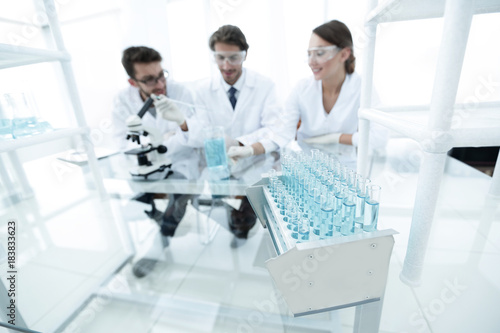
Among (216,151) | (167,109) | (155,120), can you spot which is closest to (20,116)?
(167,109)

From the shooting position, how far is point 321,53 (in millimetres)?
1479

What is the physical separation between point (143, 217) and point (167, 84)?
120 centimetres

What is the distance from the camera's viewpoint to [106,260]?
100 cm

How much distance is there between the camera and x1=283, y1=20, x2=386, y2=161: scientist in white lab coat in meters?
1.46

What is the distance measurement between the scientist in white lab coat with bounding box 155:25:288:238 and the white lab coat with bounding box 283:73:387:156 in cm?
14

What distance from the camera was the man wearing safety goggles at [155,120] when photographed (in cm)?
124

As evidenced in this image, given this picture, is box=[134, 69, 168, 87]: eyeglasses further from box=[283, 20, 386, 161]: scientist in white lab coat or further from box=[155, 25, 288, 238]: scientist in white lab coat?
box=[283, 20, 386, 161]: scientist in white lab coat

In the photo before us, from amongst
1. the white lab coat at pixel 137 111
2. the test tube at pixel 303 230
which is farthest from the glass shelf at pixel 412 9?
the white lab coat at pixel 137 111

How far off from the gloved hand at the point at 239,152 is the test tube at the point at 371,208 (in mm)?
962

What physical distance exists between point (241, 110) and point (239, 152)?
0.57 m

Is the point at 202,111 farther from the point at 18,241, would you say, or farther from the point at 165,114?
the point at 18,241

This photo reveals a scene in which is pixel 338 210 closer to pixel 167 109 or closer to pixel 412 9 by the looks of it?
pixel 412 9

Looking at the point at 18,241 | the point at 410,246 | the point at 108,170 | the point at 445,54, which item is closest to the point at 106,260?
the point at 18,241

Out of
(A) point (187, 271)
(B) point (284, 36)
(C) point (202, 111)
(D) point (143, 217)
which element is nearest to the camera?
(A) point (187, 271)
